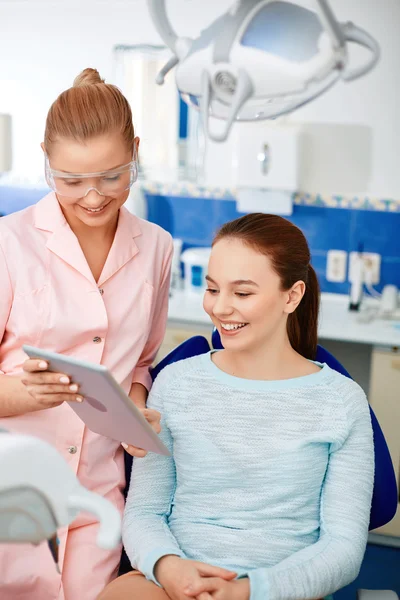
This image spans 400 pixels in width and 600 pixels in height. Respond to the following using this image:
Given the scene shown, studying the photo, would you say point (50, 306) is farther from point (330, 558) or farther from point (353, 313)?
point (353, 313)

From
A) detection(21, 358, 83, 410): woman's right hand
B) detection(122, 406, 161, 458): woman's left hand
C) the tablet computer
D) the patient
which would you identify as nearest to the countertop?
the patient

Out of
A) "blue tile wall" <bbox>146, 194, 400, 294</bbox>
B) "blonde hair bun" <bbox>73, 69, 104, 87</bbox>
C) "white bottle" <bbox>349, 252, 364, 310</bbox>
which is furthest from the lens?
"blue tile wall" <bbox>146, 194, 400, 294</bbox>

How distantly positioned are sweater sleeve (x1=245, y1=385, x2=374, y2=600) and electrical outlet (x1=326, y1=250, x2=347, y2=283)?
2.08 m

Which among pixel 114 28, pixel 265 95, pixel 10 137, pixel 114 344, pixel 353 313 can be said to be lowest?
pixel 353 313

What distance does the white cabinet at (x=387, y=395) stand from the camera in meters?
3.08

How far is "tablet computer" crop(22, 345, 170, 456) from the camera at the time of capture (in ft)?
3.66

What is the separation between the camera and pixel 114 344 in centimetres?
163

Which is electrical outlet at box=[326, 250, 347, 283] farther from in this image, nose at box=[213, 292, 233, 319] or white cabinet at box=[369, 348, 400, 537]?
nose at box=[213, 292, 233, 319]

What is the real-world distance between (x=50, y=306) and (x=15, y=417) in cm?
23

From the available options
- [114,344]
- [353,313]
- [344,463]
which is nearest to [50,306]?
[114,344]

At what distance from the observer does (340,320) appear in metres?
3.31

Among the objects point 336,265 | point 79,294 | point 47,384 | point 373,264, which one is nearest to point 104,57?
point 336,265

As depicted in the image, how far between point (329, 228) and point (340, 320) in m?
0.52

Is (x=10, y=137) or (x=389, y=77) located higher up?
(x=389, y=77)
